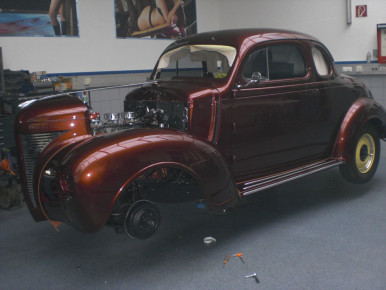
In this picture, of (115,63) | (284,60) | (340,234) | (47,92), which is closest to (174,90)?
(284,60)

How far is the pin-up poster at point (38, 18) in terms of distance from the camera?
5.66 m

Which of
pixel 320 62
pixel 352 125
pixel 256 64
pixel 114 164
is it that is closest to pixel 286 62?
pixel 256 64

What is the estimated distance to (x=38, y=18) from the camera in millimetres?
6008

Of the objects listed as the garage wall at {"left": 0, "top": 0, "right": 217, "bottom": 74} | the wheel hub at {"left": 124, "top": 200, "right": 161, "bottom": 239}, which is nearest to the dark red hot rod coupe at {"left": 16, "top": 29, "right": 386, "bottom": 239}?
the wheel hub at {"left": 124, "top": 200, "right": 161, "bottom": 239}

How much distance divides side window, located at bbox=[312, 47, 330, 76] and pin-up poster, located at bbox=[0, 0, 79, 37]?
13.4ft

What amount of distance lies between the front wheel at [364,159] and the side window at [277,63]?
38.8 inches

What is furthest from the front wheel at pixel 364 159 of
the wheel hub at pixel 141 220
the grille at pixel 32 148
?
the grille at pixel 32 148

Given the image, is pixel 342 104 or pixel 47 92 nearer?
pixel 342 104

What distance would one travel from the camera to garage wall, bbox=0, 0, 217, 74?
5.94 metres

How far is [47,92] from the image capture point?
205 inches

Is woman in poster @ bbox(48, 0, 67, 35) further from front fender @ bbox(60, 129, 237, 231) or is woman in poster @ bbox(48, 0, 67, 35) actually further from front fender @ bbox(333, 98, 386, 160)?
front fender @ bbox(333, 98, 386, 160)

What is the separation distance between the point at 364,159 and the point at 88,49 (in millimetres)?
4640

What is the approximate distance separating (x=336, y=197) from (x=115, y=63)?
4647 millimetres

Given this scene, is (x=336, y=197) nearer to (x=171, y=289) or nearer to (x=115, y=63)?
(x=171, y=289)
